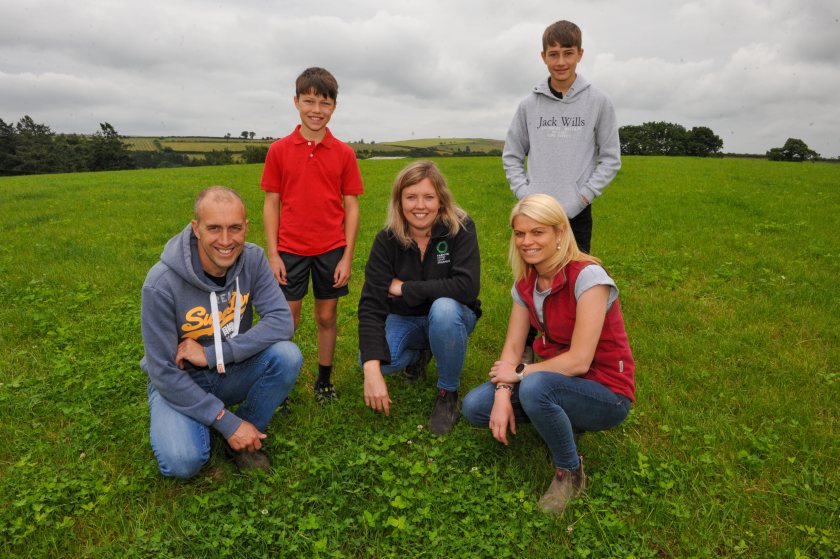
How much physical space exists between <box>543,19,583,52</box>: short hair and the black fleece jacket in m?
1.77

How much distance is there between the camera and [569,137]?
15.6 ft

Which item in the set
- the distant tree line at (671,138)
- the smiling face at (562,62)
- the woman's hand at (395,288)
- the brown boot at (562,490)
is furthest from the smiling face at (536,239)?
the distant tree line at (671,138)

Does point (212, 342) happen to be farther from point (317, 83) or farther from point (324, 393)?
point (317, 83)

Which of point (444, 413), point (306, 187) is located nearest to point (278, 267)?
point (306, 187)

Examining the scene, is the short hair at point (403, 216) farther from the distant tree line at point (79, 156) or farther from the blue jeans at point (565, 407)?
the distant tree line at point (79, 156)

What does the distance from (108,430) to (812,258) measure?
1018cm

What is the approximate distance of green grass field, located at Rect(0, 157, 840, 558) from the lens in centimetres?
297

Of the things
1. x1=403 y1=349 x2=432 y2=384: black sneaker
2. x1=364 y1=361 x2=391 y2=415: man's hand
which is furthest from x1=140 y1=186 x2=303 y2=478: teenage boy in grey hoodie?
x1=403 y1=349 x2=432 y2=384: black sneaker

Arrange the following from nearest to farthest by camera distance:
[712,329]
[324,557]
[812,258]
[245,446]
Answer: [324,557], [245,446], [712,329], [812,258]

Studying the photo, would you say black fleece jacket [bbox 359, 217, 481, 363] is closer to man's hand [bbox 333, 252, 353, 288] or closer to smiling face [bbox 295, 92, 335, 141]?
man's hand [bbox 333, 252, 353, 288]

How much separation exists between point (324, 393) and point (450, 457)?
1.37m

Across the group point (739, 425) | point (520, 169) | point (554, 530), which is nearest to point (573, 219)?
point (520, 169)

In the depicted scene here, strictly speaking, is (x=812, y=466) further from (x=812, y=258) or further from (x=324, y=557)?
(x=812, y=258)

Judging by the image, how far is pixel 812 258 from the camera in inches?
335
